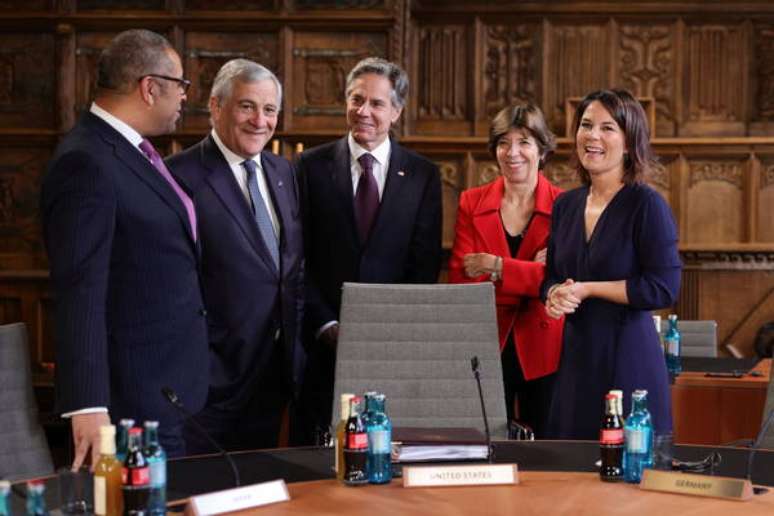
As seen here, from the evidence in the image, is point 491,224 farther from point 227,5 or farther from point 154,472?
point 227,5

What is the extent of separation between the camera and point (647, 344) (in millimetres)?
3391

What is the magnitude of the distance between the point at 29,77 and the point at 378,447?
6241 mm

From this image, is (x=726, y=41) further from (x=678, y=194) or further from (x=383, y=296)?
(x=383, y=296)

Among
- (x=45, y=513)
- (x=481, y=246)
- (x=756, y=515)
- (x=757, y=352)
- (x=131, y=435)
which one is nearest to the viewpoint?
(x=45, y=513)

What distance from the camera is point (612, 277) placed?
3434 mm

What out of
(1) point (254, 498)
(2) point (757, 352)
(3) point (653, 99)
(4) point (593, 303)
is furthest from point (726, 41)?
(1) point (254, 498)

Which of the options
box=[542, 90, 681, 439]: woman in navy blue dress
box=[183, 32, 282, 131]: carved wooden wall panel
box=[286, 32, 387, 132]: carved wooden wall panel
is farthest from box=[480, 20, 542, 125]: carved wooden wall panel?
box=[542, 90, 681, 439]: woman in navy blue dress

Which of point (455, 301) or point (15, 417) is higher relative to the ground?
point (455, 301)

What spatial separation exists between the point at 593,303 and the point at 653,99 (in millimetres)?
4826

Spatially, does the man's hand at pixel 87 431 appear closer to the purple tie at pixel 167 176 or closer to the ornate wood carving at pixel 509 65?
the purple tie at pixel 167 176

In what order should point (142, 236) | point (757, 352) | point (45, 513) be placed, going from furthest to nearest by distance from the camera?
point (757, 352) < point (142, 236) < point (45, 513)

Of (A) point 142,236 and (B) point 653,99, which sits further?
(B) point 653,99

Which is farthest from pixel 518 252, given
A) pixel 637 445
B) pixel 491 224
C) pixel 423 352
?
pixel 637 445

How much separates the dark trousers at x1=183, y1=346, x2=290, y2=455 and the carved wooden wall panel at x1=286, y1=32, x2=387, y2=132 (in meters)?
4.36
